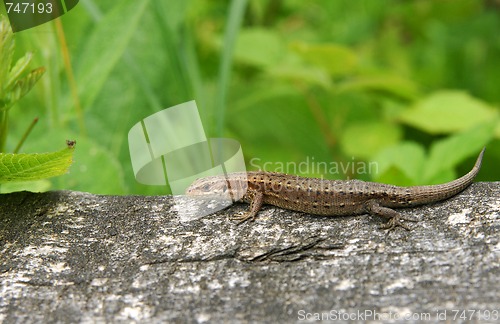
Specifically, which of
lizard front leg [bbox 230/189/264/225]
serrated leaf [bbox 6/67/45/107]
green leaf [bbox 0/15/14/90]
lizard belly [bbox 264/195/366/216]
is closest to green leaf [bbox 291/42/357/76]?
lizard front leg [bbox 230/189/264/225]

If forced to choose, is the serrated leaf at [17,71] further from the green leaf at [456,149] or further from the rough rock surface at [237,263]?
the green leaf at [456,149]

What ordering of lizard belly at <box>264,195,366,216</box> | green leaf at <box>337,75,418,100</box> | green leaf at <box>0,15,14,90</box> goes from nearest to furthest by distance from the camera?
1. green leaf at <box>0,15,14,90</box>
2. lizard belly at <box>264,195,366,216</box>
3. green leaf at <box>337,75,418,100</box>

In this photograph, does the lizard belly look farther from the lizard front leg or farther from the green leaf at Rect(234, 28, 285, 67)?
the green leaf at Rect(234, 28, 285, 67)

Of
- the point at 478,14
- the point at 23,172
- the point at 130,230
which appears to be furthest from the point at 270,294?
A: the point at 478,14

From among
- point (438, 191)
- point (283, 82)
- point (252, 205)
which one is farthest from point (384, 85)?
point (252, 205)

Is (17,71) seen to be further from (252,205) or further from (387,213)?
(387,213)

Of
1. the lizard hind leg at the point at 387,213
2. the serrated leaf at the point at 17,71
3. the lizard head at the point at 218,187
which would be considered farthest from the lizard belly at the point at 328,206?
the serrated leaf at the point at 17,71
